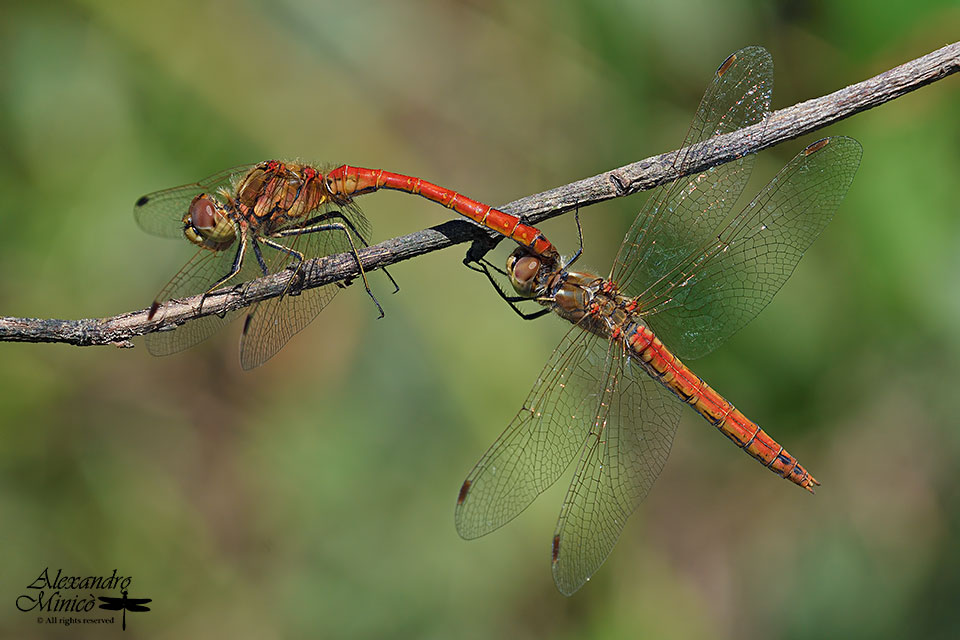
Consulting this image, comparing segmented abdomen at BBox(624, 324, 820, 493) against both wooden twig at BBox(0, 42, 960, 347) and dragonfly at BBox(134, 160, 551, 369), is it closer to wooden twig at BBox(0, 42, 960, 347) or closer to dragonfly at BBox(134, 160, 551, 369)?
dragonfly at BBox(134, 160, 551, 369)

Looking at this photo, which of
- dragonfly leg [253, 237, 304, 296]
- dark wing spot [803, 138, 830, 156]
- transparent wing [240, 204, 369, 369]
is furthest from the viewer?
transparent wing [240, 204, 369, 369]

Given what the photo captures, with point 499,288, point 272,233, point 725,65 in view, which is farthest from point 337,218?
point 725,65

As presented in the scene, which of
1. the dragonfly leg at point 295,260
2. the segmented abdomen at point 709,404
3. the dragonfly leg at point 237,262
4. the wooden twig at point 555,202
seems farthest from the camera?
the segmented abdomen at point 709,404

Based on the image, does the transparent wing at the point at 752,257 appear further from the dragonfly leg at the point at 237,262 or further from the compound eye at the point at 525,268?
the dragonfly leg at the point at 237,262

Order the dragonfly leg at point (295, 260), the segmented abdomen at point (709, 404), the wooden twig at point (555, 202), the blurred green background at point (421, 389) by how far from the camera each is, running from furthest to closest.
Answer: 1. the blurred green background at point (421, 389)
2. the segmented abdomen at point (709, 404)
3. the dragonfly leg at point (295, 260)
4. the wooden twig at point (555, 202)

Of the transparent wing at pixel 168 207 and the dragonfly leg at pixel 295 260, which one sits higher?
the transparent wing at pixel 168 207

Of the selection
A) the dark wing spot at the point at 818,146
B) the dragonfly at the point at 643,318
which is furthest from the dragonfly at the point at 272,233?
the dark wing spot at the point at 818,146

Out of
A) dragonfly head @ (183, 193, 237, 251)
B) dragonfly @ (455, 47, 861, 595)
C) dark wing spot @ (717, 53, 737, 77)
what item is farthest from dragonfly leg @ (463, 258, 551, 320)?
dark wing spot @ (717, 53, 737, 77)
